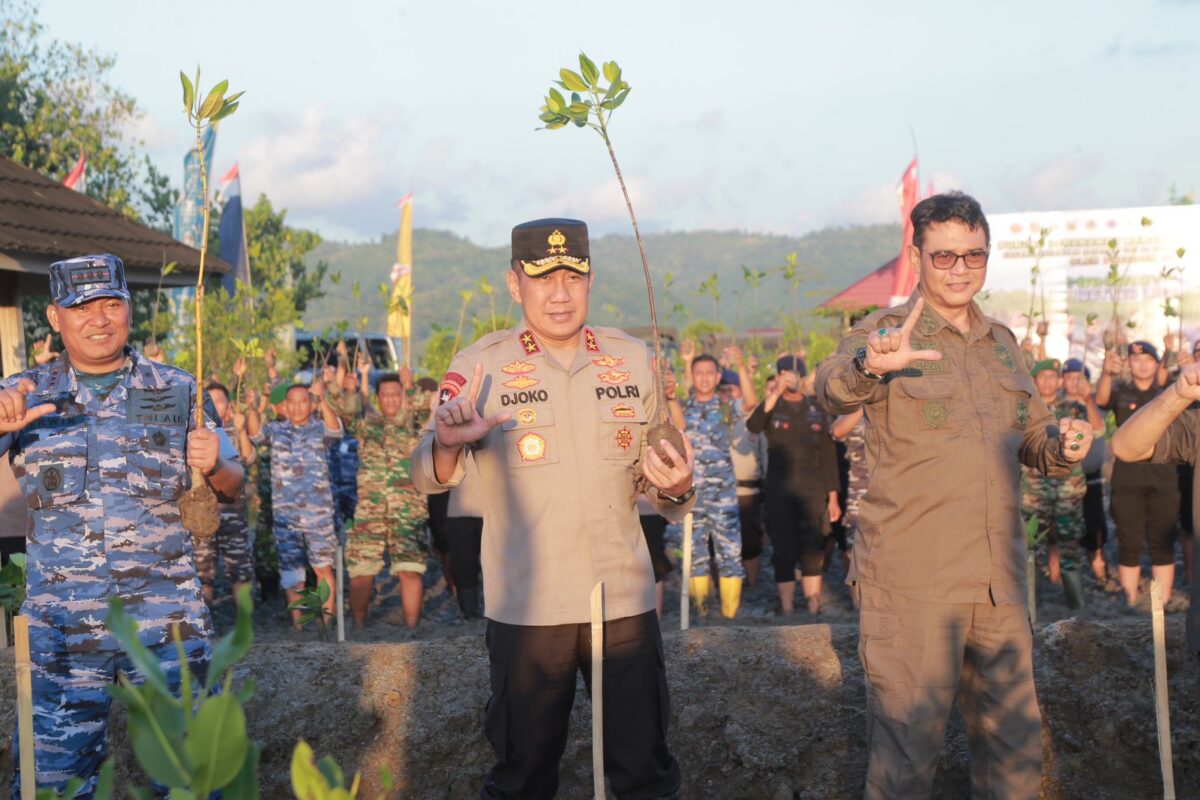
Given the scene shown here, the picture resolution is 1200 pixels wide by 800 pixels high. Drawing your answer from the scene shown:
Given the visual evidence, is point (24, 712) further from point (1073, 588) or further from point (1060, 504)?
point (1060, 504)

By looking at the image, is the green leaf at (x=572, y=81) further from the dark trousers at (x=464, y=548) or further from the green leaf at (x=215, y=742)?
the dark trousers at (x=464, y=548)

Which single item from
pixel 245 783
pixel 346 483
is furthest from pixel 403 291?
pixel 245 783

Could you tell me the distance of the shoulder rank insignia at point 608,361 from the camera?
11.9ft

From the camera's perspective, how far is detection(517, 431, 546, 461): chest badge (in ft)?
11.4

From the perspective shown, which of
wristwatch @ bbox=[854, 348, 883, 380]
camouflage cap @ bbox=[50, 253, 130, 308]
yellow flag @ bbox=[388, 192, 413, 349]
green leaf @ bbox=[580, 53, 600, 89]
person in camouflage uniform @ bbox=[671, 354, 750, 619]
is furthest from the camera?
yellow flag @ bbox=[388, 192, 413, 349]

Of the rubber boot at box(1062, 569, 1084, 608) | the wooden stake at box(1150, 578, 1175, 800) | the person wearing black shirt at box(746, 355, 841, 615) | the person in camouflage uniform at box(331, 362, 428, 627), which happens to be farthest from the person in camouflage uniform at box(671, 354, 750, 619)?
the wooden stake at box(1150, 578, 1175, 800)

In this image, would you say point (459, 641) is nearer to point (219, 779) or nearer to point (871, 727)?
point (871, 727)

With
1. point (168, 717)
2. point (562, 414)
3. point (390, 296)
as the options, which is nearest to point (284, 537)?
point (390, 296)

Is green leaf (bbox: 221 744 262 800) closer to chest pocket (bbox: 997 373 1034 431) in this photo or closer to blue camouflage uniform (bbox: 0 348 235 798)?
blue camouflage uniform (bbox: 0 348 235 798)

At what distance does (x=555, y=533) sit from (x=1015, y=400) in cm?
145

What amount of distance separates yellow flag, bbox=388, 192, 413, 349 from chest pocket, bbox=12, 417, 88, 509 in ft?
25.6

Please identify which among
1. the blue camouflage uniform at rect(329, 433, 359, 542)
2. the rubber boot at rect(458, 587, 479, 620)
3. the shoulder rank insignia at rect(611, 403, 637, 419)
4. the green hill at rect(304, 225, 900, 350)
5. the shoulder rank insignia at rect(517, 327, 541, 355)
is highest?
the green hill at rect(304, 225, 900, 350)

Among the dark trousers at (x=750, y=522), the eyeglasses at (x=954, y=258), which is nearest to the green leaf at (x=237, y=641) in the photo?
the eyeglasses at (x=954, y=258)

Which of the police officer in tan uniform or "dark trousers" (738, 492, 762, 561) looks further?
"dark trousers" (738, 492, 762, 561)
